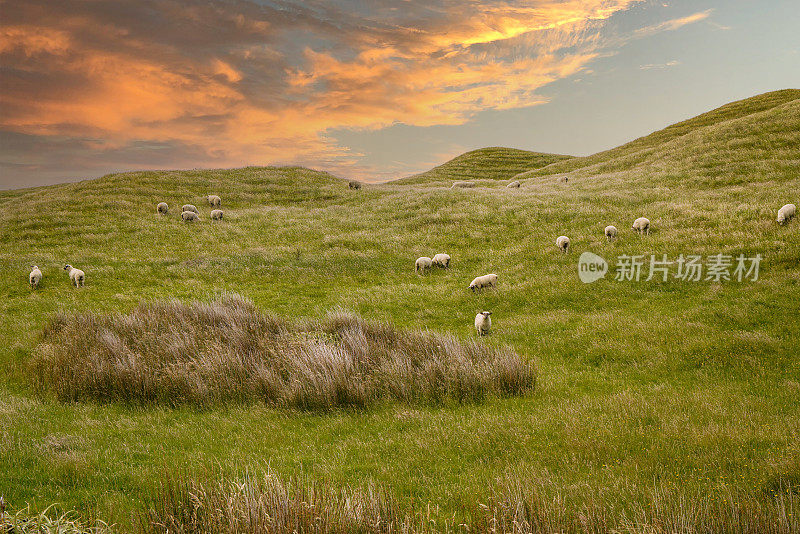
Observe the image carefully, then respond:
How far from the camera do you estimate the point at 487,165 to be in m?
100

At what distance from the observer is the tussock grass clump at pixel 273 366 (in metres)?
10.9

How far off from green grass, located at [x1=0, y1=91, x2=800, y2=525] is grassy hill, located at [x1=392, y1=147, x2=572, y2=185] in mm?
48003

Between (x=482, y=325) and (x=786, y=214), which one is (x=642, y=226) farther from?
(x=482, y=325)

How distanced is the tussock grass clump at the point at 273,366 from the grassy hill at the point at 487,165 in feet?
251

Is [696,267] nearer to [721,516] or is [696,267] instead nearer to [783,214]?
[783,214]

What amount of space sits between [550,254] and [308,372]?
753 inches

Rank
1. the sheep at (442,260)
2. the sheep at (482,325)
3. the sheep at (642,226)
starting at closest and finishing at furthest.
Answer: the sheep at (482,325) < the sheep at (642,226) < the sheep at (442,260)

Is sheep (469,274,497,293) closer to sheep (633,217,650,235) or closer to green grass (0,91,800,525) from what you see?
green grass (0,91,800,525)

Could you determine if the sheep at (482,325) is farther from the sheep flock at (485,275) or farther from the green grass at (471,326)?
the green grass at (471,326)

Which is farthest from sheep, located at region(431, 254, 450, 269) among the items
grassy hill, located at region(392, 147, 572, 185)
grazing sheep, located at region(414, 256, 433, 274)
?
grassy hill, located at region(392, 147, 572, 185)

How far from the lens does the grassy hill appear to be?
92062 millimetres

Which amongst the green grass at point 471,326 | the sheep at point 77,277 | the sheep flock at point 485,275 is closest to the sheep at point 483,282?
the sheep flock at point 485,275
